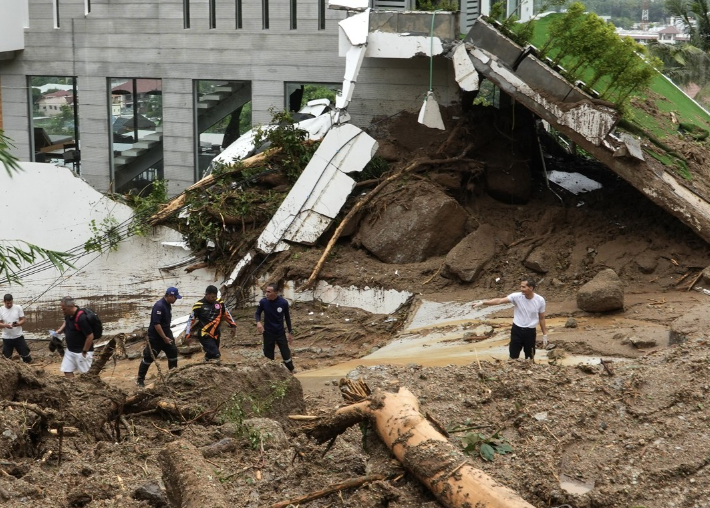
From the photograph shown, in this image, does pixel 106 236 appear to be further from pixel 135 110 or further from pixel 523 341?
pixel 523 341

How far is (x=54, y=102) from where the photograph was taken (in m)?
20.3

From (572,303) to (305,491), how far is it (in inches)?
292

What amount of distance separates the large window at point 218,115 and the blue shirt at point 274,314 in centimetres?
742

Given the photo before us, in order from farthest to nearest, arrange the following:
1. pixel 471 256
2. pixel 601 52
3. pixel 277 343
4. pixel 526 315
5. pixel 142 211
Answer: pixel 142 211 < pixel 471 256 < pixel 601 52 < pixel 277 343 < pixel 526 315

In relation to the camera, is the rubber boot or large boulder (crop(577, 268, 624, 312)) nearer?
the rubber boot

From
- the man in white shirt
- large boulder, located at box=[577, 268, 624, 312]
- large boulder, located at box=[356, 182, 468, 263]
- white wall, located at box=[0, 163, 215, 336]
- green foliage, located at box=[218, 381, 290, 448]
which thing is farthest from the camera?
white wall, located at box=[0, 163, 215, 336]

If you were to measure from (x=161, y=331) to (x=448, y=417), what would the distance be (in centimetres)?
531

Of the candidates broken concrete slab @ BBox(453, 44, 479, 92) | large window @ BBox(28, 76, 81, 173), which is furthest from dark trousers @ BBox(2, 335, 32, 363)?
broken concrete slab @ BBox(453, 44, 479, 92)

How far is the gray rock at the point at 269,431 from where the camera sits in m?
7.68

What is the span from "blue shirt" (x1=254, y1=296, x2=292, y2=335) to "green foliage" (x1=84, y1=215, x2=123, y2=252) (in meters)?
5.17

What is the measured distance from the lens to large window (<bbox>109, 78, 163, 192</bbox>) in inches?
765

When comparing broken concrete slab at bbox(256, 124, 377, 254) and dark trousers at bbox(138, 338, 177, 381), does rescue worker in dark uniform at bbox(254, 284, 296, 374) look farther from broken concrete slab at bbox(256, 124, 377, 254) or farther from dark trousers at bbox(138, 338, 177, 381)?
broken concrete slab at bbox(256, 124, 377, 254)

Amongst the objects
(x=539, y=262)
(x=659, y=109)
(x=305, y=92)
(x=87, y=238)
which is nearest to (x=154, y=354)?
(x=87, y=238)

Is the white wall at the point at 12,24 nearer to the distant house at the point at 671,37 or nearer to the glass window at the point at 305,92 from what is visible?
the glass window at the point at 305,92
